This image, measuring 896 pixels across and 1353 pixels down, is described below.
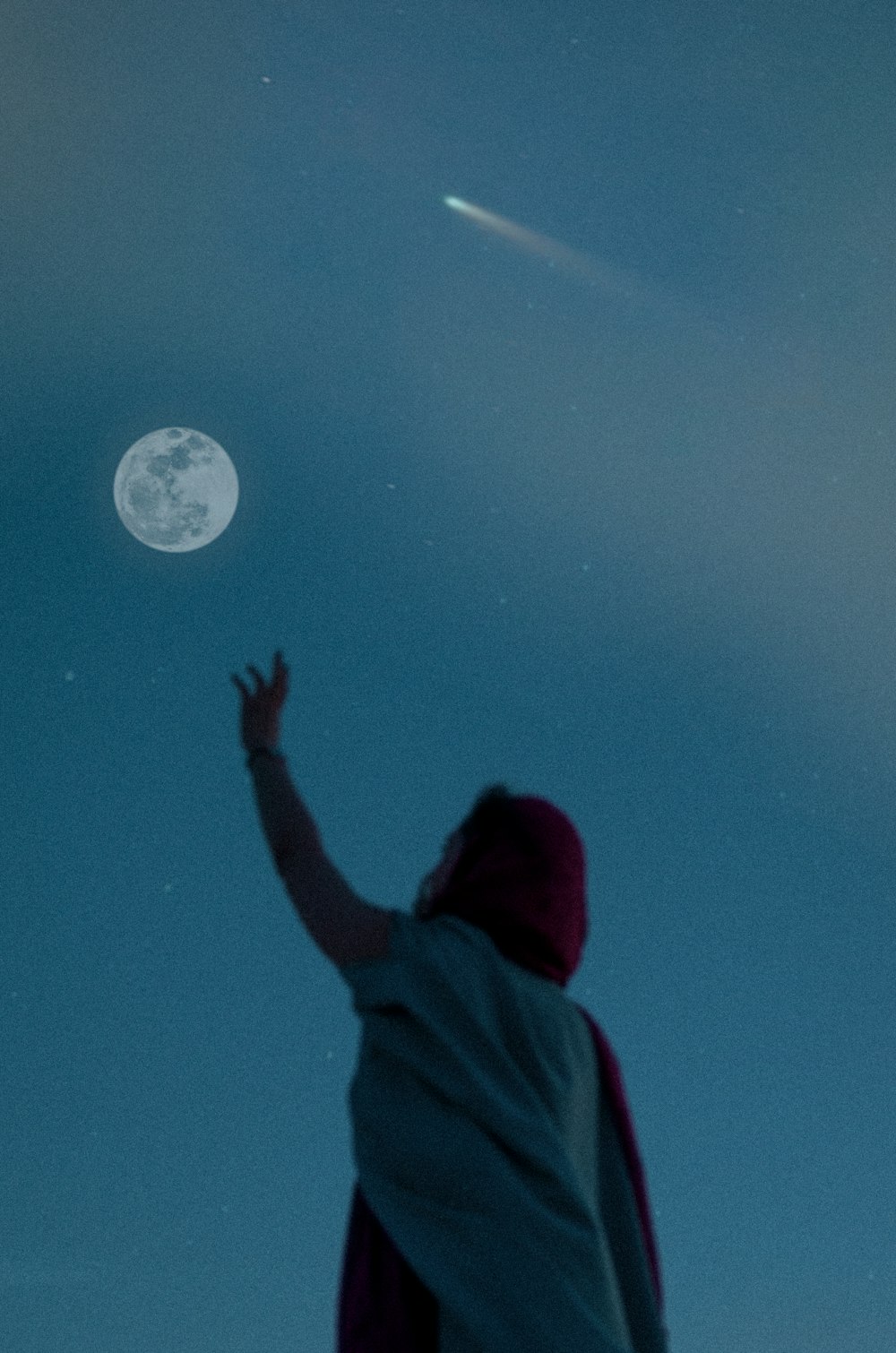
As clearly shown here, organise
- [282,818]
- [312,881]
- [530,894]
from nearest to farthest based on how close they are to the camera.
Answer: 1. [312,881]
2. [282,818]
3. [530,894]

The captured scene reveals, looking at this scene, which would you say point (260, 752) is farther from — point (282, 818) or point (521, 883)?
point (521, 883)

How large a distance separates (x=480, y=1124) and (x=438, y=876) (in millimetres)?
814

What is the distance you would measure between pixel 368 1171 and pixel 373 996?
32 cm

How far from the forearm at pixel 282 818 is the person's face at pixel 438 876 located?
48cm

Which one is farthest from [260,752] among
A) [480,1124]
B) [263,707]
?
[480,1124]

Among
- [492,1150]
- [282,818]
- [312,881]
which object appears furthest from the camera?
[282,818]

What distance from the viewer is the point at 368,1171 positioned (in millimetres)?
2734

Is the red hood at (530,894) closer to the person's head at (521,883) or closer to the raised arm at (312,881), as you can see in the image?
the person's head at (521,883)

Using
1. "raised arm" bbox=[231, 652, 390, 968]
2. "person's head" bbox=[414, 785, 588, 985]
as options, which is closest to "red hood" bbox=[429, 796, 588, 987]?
"person's head" bbox=[414, 785, 588, 985]

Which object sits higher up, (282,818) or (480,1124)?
(282,818)

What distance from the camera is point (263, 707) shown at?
3.38m

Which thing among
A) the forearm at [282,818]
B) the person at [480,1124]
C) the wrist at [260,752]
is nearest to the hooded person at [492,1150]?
the person at [480,1124]

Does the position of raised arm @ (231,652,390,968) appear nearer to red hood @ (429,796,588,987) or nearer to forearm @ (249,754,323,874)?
forearm @ (249,754,323,874)

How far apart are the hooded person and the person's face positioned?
0.12 m
